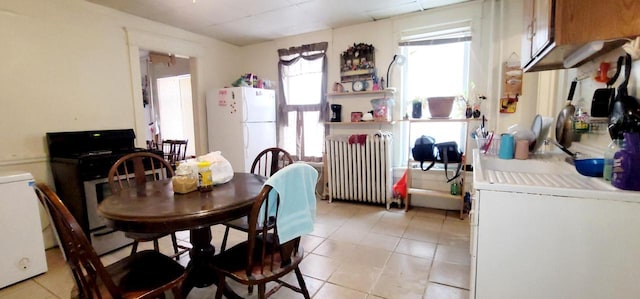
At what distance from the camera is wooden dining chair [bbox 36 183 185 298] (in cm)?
103

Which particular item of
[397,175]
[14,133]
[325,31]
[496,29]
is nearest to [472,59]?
[496,29]

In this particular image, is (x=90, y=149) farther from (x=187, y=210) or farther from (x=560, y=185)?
(x=560, y=185)

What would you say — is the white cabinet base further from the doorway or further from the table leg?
the doorway

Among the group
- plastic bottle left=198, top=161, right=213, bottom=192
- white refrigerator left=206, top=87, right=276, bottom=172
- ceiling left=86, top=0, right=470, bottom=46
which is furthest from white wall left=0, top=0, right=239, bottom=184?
plastic bottle left=198, top=161, right=213, bottom=192

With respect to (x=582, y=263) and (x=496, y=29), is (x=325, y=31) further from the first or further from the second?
(x=582, y=263)

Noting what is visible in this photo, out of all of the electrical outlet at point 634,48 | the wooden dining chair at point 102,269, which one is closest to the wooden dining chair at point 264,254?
the wooden dining chair at point 102,269

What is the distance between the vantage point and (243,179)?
6.38ft

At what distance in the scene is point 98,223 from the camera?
240 cm

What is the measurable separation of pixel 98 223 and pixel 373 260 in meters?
2.34

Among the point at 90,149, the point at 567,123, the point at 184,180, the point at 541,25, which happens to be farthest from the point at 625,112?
the point at 90,149

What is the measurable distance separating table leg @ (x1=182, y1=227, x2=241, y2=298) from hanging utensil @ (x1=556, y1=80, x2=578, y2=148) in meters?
2.34

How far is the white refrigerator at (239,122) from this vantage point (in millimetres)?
3660

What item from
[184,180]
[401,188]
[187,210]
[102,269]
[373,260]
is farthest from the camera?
[401,188]

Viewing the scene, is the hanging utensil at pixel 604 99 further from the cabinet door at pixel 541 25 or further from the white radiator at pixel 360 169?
the white radiator at pixel 360 169
